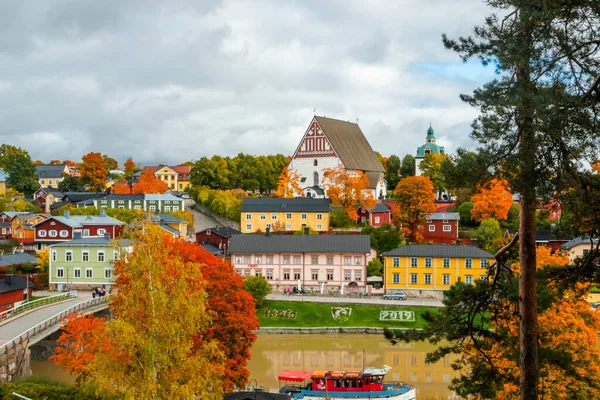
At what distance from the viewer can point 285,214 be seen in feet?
175

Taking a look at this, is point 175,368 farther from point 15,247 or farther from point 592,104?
point 15,247

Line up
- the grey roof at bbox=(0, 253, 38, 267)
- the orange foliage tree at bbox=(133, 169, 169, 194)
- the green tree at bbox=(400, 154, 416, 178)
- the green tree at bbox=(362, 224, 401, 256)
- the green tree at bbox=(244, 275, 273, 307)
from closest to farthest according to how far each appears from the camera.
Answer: the green tree at bbox=(244, 275, 273, 307)
the grey roof at bbox=(0, 253, 38, 267)
the green tree at bbox=(362, 224, 401, 256)
the orange foliage tree at bbox=(133, 169, 169, 194)
the green tree at bbox=(400, 154, 416, 178)

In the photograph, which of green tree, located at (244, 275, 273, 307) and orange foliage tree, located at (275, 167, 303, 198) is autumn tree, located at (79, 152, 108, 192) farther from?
green tree, located at (244, 275, 273, 307)

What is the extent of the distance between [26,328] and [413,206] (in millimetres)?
29565

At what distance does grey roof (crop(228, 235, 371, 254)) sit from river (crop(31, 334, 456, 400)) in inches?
290

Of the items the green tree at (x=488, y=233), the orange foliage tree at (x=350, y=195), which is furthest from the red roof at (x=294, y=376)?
the orange foliage tree at (x=350, y=195)

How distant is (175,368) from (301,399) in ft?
32.4

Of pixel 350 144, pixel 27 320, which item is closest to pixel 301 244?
pixel 27 320

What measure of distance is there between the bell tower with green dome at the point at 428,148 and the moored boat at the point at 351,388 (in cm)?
6441

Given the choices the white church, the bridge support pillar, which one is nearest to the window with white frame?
the bridge support pillar

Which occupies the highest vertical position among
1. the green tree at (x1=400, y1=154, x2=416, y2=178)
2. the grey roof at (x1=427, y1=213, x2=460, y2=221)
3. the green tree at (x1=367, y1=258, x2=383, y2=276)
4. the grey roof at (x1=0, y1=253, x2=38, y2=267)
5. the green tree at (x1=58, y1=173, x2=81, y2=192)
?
the green tree at (x1=400, y1=154, x2=416, y2=178)

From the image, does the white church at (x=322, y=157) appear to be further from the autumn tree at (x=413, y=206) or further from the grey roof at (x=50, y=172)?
the grey roof at (x=50, y=172)

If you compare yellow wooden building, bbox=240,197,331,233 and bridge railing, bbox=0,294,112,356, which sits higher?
yellow wooden building, bbox=240,197,331,233

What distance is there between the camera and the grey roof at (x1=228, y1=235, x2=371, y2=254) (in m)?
41.9
